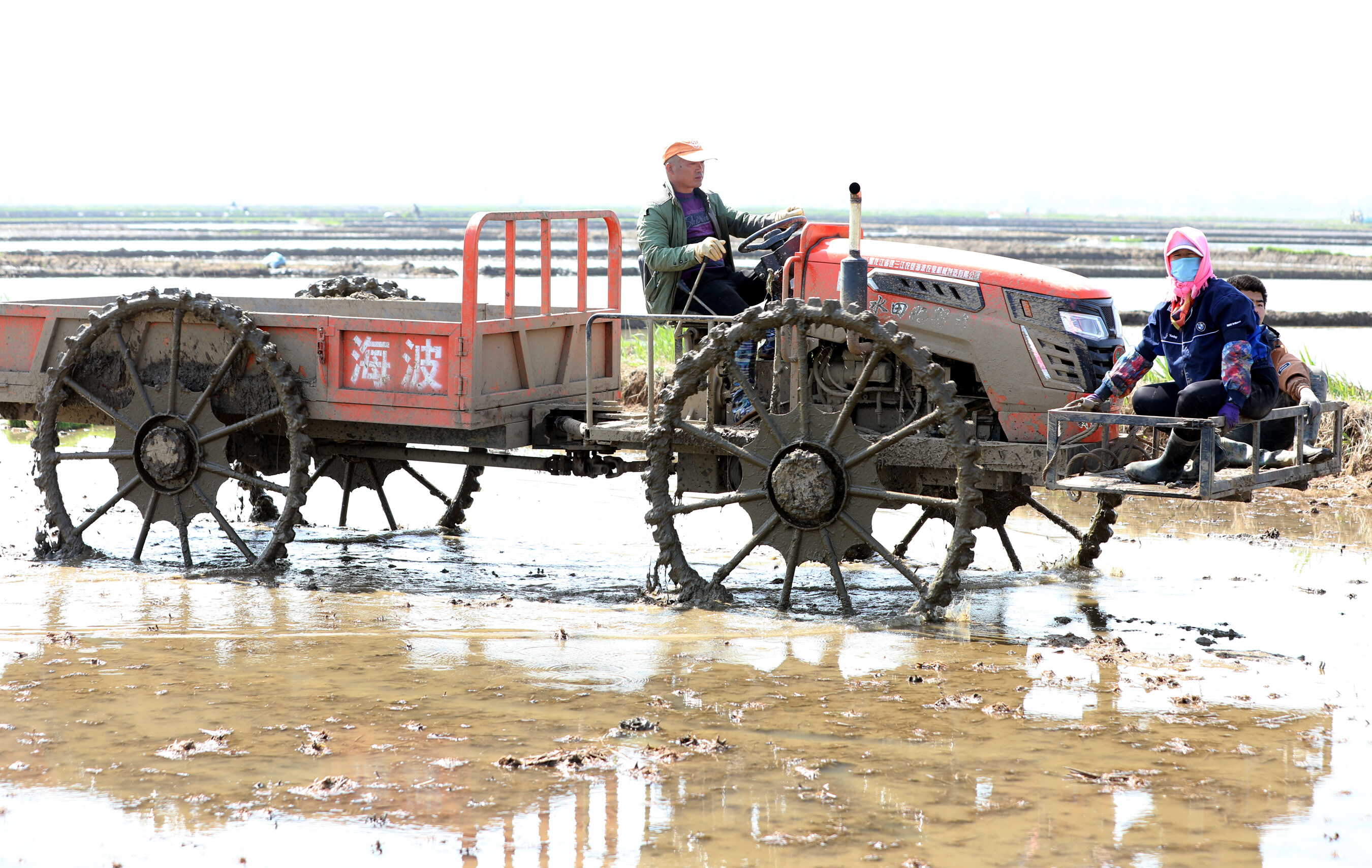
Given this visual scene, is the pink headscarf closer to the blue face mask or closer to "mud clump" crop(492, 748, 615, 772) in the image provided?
the blue face mask

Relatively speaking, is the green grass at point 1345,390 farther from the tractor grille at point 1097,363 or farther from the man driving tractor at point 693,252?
the man driving tractor at point 693,252

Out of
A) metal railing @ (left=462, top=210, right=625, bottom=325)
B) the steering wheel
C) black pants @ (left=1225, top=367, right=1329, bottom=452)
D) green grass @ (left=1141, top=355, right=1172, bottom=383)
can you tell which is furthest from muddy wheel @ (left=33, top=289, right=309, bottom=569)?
green grass @ (left=1141, top=355, right=1172, bottom=383)

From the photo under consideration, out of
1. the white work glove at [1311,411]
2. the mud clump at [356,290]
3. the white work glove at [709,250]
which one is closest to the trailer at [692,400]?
the white work glove at [1311,411]

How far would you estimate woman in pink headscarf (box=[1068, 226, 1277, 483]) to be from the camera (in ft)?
21.5

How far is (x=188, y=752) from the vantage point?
537cm

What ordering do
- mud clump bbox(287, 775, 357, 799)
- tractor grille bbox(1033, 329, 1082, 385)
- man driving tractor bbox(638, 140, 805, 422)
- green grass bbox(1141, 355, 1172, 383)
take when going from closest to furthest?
mud clump bbox(287, 775, 357, 799)
tractor grille bbox(1033, 329, 1082, 385)
man driving tractor bbox(638, 140, 805, 422)
green grass bbox(1141, 355, 1172, 383)

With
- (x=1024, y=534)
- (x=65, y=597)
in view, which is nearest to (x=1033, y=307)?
(x=1024, y=534)

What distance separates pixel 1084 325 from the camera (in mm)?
7324

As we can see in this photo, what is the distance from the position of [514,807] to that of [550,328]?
4.33m

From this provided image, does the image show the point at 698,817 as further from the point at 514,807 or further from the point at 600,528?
the point at 600,528

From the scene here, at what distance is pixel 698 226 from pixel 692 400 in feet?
3.45

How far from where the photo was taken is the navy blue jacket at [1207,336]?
662cm

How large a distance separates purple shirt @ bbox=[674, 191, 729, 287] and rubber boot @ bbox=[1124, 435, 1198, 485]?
279 centimetres

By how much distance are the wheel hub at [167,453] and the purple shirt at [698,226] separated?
3186 mm
